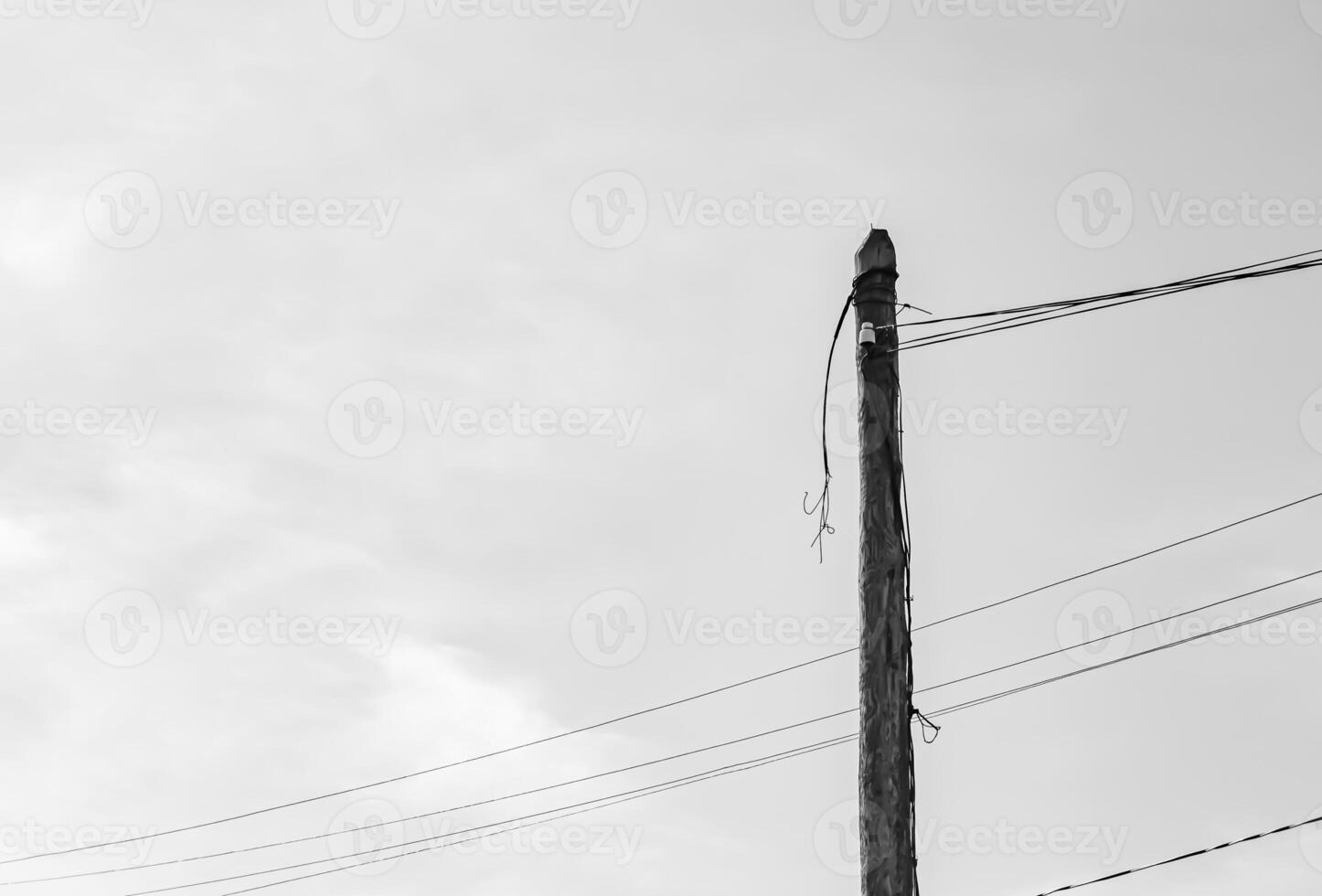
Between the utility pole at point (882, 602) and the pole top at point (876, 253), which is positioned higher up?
the pole top at point (876, 253)

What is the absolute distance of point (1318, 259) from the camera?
361 inches

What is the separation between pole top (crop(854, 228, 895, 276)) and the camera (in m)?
8.24

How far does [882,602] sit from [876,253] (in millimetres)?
2383

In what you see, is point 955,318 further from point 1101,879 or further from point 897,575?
point 1101,879

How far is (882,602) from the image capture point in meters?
7.58

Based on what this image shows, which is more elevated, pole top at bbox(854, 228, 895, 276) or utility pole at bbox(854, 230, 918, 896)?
pole top at bbox(854, 228, 895, 276)

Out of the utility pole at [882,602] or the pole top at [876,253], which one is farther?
the pole top at [876,253]

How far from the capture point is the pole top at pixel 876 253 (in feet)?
27.0

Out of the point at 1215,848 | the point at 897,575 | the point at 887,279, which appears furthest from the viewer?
the point at 1215,848

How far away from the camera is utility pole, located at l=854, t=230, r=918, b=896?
23.4ft

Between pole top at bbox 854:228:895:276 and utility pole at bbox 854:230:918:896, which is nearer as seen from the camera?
utility pole at bbox 854:230:918:896

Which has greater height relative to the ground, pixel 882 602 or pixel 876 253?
pixel 876 253

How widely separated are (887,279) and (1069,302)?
2.01 metres

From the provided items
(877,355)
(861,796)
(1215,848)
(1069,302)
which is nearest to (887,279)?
(877,355)
